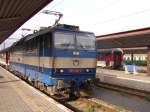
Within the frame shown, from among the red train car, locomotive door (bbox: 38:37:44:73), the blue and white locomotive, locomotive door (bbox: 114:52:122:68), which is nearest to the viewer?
the blue and white locomotive

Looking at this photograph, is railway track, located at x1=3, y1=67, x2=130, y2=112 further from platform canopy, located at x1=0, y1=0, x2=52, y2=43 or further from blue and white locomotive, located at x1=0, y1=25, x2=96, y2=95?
platform canopy, located at x1=0, y1=0, x2=52, y2=43

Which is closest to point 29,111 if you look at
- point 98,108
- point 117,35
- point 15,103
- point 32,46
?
point 15,103

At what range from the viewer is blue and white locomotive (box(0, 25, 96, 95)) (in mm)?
11898

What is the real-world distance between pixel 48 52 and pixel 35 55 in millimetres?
2429

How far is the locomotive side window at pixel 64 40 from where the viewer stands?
1202cm

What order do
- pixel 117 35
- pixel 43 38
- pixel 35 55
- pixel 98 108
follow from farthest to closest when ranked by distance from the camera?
pixel 117 35, pixel 35 55, pixel 43 38, pixel 98 108

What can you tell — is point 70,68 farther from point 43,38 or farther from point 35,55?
point 35,55

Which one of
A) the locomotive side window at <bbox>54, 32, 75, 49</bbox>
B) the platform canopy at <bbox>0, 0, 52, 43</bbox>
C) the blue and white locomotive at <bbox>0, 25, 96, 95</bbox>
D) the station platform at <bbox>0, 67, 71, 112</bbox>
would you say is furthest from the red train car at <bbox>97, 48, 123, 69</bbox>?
the station platform at <bbox>0, 67, 71, 112</bbox>

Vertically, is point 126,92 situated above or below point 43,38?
below

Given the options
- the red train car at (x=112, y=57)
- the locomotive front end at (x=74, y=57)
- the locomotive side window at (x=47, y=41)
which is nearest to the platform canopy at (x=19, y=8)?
the locomotive side window at (x=47, y=41)

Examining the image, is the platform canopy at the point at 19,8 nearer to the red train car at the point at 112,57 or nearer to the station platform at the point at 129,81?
the station platform at the point at 129,81

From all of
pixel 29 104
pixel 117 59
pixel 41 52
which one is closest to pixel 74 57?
pixel 41 52

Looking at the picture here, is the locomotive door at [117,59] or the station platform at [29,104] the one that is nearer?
the station platform at [29,104]

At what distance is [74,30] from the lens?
41.6 feet
